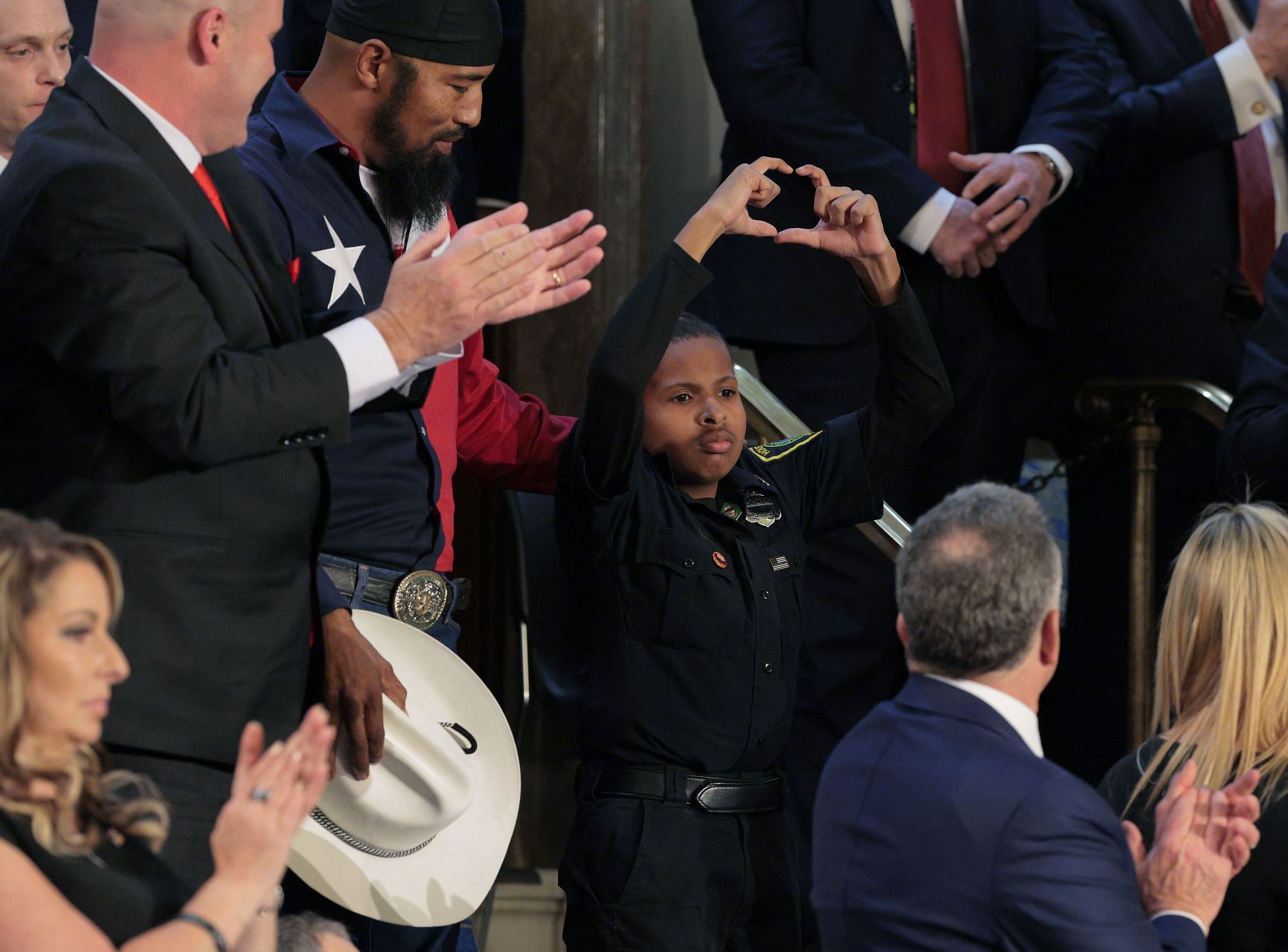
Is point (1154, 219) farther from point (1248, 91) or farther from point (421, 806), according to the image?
point (421, 806)

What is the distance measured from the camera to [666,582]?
2.99 meters


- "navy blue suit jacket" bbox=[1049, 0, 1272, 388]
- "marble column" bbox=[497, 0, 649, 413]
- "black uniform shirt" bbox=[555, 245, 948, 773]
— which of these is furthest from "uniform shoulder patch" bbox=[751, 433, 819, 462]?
"navy blue suit jacket" bbox=[1049, 0, 1272, 388]

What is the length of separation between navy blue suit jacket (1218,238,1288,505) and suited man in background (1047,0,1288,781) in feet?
2.46

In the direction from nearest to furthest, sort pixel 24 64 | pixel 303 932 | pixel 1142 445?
pixel 303 932 < pixel 24 64 < pixel 1142 445

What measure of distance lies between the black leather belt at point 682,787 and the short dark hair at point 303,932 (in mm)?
729

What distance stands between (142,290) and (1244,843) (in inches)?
58.5

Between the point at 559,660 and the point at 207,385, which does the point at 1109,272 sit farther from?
the point at 207,385

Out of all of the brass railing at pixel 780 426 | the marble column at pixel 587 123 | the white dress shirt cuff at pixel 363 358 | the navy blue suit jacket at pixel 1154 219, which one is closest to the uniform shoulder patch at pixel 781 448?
the brass railing at pixel 780 426

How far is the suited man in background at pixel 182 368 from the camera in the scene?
1969 millimetres

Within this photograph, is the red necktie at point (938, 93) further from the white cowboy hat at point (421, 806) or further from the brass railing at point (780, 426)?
the white cowboy hat at point (421, 806)

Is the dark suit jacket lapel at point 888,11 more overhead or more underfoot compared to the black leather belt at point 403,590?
more overhead

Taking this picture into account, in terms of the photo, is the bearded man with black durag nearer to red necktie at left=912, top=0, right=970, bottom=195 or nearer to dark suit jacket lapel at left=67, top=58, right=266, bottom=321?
dark suit jacket lapel at left=67, top=58, right=266, bottom=321

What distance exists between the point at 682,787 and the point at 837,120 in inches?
68.8

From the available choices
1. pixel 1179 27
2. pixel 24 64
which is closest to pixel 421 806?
pixel 24 64
